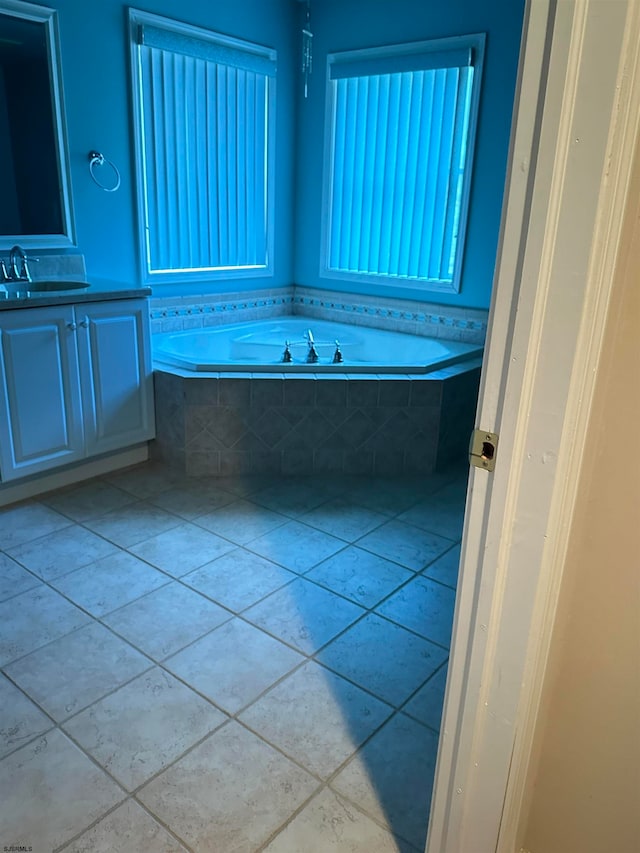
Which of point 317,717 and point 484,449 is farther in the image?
point 317,717

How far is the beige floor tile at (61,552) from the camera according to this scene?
90.7 inches

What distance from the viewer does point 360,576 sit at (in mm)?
2322

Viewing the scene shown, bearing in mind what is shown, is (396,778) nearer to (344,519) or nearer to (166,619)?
(166,619)

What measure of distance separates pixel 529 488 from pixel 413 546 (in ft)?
5.49

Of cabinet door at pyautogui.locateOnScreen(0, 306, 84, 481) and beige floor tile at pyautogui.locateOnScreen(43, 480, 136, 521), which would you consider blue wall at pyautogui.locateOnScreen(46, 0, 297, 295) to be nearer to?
cabinet door at pyautogui.locateOnScreen(0, 306, 84, 481)

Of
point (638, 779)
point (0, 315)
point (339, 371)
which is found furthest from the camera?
point (339, 371)

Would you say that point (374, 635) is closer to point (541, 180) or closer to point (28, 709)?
point (28, 709)

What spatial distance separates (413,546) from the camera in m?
2.53

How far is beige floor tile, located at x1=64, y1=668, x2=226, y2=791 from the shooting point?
1526mm

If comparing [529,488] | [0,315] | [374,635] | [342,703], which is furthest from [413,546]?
[0,315]

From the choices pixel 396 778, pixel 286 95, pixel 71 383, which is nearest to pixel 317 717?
pixel 396 778

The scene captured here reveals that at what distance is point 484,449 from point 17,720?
4.66 feet

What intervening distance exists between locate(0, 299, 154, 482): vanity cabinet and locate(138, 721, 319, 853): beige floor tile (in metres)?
1.62

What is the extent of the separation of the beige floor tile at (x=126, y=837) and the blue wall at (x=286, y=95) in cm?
225
